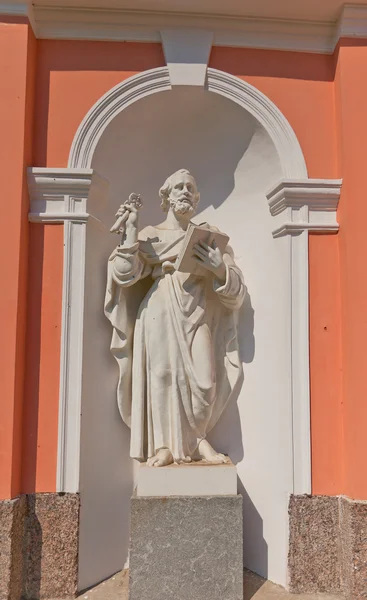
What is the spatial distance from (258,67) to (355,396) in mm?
2514

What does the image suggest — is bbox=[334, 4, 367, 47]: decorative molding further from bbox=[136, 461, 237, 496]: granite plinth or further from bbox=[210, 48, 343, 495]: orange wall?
bbox=[136, 461, 237, 496]: granite plinth

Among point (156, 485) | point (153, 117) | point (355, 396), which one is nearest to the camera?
point (156, 485)

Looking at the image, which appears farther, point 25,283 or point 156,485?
point 25,283

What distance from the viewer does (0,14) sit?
155 inches

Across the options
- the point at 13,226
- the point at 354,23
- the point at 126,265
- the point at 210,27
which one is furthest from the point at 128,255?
the point at 354,23

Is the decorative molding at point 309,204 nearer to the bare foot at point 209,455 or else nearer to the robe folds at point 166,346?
the robe folds at point 166,346

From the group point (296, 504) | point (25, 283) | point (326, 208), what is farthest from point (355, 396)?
point (25, 283)

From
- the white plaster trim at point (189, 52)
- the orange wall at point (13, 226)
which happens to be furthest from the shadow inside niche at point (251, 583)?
the white plaster trim at point (189, 52)

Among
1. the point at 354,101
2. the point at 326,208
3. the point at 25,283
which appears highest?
the point at 354,101

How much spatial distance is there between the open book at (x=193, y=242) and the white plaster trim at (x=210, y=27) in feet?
4.97

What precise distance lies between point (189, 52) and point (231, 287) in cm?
179

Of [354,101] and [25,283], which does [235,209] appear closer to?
[354,101]

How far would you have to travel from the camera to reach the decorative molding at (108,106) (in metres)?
3.98

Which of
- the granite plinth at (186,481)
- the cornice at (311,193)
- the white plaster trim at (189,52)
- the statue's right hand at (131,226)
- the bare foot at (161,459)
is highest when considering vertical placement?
the white plaster trim at (189,52)
